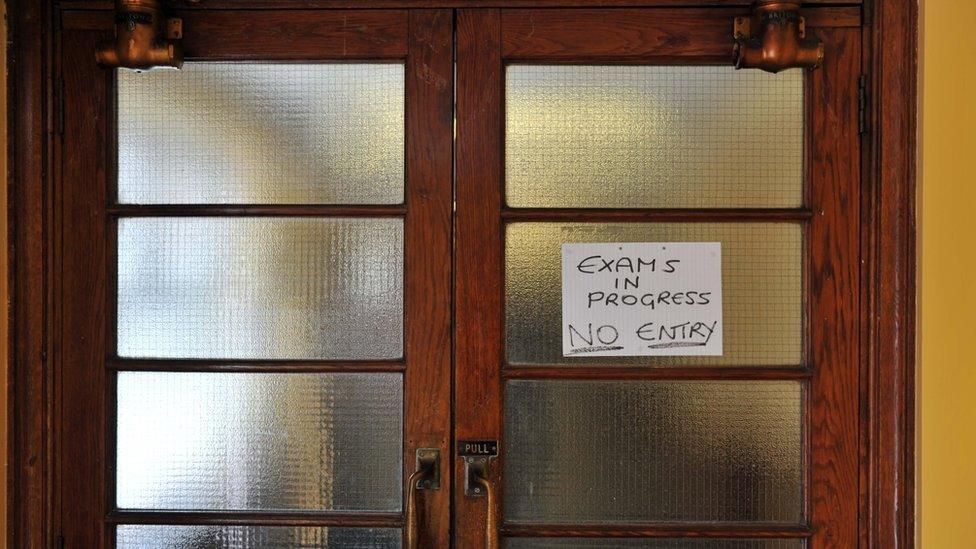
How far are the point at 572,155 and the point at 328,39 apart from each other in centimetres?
55

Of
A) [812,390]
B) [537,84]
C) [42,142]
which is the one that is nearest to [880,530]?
[812,390]

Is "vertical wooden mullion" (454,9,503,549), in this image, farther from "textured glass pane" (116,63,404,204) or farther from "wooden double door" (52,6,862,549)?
"textured glass pane" (116,63,404,204)

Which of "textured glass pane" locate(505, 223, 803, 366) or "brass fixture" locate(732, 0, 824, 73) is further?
"textured glass pane" locate(505, 223, 803, 366)

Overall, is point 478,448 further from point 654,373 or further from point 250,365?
point 250,365

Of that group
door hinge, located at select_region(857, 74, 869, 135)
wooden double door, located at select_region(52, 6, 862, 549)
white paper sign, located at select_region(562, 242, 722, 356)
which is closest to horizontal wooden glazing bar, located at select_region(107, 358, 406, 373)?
wooden double door, located at select_region(52, 6, 862, 549)

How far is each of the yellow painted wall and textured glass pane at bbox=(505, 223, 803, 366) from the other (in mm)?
243

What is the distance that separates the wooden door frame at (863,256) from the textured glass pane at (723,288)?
0.49ft

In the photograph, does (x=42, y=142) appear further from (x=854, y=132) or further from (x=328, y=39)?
(x=854, y=132)

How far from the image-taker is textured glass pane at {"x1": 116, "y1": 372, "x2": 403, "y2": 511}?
1.59 metres

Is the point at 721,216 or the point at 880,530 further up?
the point at 721,216

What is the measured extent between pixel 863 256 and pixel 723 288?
28 cm

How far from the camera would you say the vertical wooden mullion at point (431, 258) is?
5.14ft

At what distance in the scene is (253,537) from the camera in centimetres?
160

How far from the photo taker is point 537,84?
159cm
